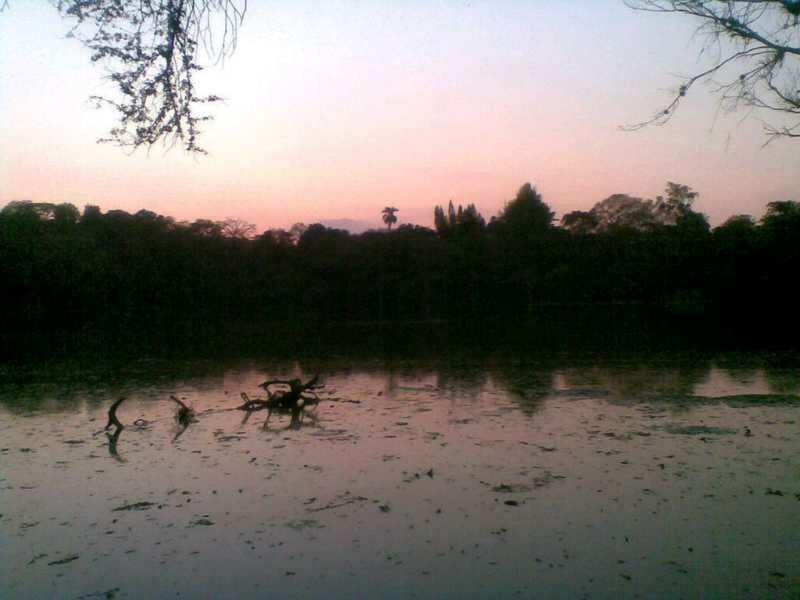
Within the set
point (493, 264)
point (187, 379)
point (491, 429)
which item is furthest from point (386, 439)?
point (493, 264)

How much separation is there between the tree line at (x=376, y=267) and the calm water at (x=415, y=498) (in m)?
35.3

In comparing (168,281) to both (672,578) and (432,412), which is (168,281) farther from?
(672,578)

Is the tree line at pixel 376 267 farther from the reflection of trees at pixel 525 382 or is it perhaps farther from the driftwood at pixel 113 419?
the driftwood at pixel 113 419

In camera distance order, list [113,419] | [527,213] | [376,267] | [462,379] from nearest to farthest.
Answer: [113,419] → [462,379] → [376,267] → [527,213]

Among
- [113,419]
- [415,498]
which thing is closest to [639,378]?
[415,498]

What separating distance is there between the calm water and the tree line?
3532 centimetres

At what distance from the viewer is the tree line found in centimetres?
4859

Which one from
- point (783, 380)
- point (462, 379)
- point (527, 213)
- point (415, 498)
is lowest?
point (462, 379)

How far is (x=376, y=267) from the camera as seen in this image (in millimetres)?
64062

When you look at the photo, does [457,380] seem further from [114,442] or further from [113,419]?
[114,442]

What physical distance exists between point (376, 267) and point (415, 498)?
57.2m

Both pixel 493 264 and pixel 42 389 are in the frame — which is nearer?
pixel 42 389

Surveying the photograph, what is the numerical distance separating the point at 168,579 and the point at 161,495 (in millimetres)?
2168

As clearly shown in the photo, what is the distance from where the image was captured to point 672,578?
516 cm
